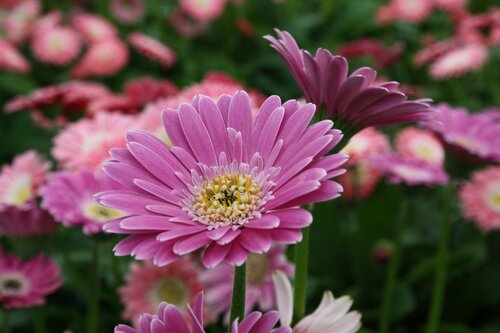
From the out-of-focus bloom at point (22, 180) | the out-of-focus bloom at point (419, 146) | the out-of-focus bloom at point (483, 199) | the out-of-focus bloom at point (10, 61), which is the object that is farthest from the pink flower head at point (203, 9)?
the out-of-focus bloom at point (22, 180)

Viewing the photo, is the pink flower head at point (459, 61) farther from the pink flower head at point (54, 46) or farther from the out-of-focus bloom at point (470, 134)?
the pink flower head at point (54, 46)

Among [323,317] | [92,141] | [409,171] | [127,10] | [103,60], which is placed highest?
[127,10]

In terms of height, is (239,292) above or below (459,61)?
below

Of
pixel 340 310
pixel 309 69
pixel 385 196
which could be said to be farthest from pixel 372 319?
pixel 309 69

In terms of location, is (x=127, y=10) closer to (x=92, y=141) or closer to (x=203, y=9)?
(x=203, y=9)

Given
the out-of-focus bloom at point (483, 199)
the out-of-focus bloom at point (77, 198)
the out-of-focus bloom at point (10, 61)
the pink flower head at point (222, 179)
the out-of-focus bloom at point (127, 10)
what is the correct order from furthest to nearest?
the out-of-focus bloom at point (127, 10) → the out-of-focus bloom at point (10, 61) → the out-of-focus bloom at point (483, 199) → the out-of-focus bloom at point (77, 198) → the pink flower head at point (222, 179)

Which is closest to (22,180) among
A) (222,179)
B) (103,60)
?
(222,179)

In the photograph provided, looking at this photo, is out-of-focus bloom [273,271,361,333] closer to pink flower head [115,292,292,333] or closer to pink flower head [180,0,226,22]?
pink flower head [115,292,292,333]
